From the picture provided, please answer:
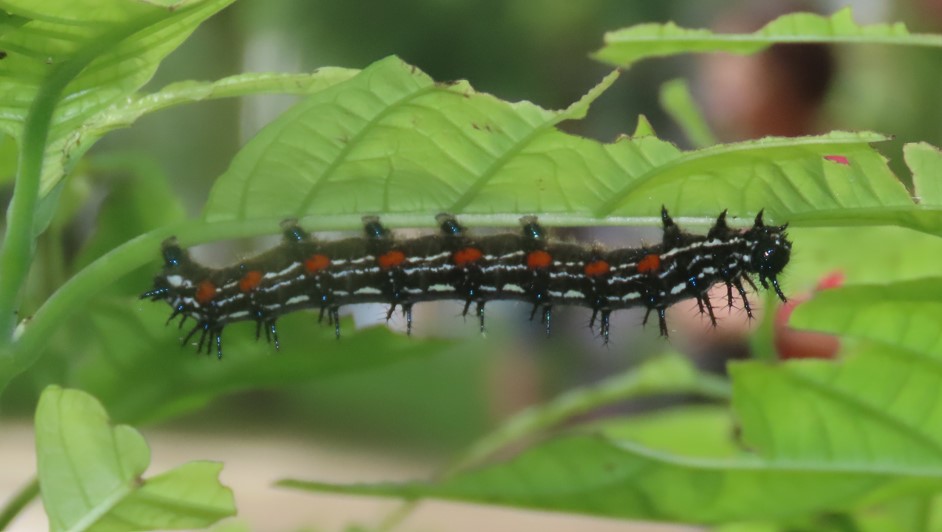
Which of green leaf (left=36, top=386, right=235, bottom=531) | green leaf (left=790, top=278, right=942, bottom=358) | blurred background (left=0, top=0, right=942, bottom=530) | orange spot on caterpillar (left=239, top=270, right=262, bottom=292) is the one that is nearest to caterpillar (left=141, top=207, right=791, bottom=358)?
orange spot on caterpillar (left=239, top=270, right=262, bottom=292)

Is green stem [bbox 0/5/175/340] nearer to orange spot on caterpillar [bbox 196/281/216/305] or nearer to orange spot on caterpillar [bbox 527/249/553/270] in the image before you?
orange spot on caterpillar [bbox 196/281/216/305]

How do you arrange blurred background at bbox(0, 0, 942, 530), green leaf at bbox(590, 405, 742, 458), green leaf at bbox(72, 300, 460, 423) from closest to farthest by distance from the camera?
green leaf at bbox(72, 300, 460, 423) < green leaf at bbox(590, 405, 742, 458) < blurred background at bbox(0, 0, 942, 530)

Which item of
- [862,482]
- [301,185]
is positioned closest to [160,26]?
[301,185]

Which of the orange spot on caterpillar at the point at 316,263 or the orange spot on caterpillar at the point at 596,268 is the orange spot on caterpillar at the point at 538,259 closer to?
the orange spot on caterpillar at the point at 596,268

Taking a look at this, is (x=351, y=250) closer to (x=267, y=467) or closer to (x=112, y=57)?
(x=112, y=57)

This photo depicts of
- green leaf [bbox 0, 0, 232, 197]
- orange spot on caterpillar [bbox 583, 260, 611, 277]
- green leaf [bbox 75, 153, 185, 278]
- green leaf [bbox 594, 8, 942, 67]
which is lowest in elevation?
orange spot on caterpillar [bbox 583, 260, 611, 277]

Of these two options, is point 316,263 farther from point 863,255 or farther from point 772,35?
point 863,255
